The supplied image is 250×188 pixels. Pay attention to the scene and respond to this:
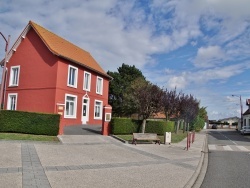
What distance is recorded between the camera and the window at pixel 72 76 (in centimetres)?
2831

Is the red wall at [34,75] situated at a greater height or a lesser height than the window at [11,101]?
greater

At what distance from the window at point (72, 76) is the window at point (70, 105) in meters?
1.22

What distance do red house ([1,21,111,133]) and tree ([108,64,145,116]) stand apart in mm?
19124

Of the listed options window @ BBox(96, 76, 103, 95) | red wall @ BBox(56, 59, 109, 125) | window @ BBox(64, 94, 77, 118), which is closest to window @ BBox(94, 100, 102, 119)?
red wall @ BBox(56, 59, 109, 125)

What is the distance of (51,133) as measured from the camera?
684 inches

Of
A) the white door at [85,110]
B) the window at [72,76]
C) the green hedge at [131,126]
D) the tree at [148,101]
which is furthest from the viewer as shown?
the white door at [85,110]

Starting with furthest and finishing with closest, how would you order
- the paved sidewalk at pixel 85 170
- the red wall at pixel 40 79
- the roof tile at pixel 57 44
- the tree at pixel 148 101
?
the roof tile at pixel 57 44 < the red wall at pixel 40 79 < the tree at pixel 148 101 < the paved sidewalk at pixel 85 170

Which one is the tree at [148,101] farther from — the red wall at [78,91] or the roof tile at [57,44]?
the roof tile at [57,44]

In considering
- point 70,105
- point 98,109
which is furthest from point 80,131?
point 98,109

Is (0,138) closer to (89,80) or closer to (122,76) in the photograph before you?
(89,80)

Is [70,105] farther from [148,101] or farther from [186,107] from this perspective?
[186,107]

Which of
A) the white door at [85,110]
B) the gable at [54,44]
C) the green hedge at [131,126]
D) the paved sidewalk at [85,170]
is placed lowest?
the paved sidewalk at [85,170]

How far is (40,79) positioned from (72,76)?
10.5 feet

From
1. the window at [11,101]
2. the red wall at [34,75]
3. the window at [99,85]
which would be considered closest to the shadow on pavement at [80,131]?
the red wall at [34,75]
